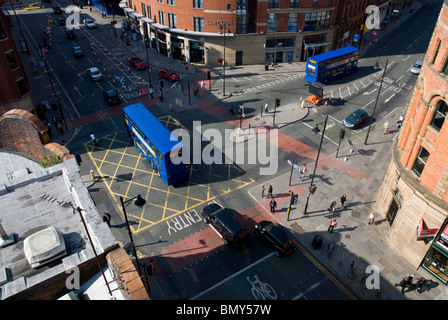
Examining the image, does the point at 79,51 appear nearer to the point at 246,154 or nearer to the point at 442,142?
the point at 246,154

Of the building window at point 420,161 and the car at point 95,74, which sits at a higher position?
the building window at point 420,161

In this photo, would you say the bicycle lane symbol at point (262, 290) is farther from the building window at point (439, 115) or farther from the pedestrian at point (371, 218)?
the building window at point (439, 115)

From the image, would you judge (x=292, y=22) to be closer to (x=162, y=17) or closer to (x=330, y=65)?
(x=330, y=65)

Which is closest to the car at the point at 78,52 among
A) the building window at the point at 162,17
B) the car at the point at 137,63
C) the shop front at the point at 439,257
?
the car at the point at 137,63

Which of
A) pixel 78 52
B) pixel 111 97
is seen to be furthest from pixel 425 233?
pixel 78 52

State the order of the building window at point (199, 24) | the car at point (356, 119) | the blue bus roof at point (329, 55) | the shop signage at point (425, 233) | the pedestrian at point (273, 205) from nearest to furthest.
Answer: the shop signage at point (425, 233) → the pedestrian at point (273, 205) → the car at point (356, 119) → the blue bus roof at point (329, 55) → the building window at point (199, 24)

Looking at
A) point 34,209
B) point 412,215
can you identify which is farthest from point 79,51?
point 412,215
